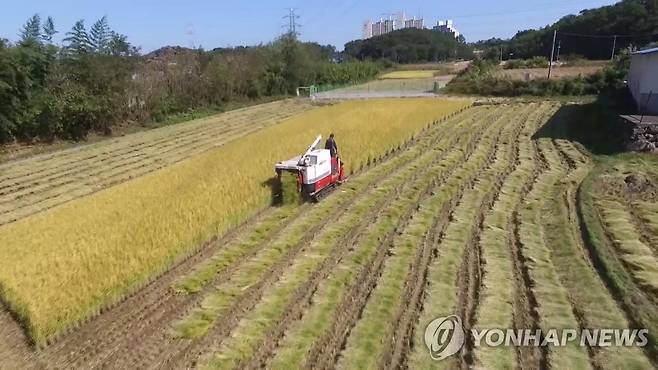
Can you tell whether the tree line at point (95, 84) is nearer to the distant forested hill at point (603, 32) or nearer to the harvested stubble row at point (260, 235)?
the harvested stubble row at point (260, 235)

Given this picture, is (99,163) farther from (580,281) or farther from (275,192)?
(580,281)

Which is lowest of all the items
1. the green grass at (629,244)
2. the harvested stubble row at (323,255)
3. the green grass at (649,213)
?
the harvested stubble row at (323,255)

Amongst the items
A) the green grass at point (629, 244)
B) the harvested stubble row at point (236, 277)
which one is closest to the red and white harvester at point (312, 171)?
the harvested stubble row at point (236, 277)

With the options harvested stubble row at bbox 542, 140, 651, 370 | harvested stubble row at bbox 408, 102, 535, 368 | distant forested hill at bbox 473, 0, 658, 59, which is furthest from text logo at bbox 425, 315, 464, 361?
distant forested hill at bbox 473, 0, 658, 59

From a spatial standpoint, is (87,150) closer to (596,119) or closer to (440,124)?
Result: (440,124)

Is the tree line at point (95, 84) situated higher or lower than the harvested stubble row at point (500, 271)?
Result: higher

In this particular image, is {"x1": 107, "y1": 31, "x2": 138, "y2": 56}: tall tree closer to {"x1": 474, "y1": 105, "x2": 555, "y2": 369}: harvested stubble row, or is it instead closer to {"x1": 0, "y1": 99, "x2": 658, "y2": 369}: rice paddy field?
{"x1": 0, "y1": 99, "x2": 658, "y2": 369}: rice paddy field
